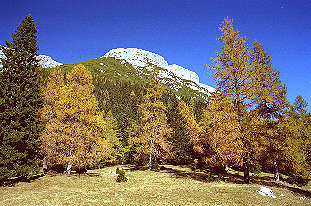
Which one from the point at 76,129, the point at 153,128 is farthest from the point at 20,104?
the point at 153,128

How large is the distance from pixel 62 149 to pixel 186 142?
32787mm

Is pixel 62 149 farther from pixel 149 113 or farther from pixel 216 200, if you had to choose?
pixel 216 200

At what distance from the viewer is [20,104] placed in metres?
17.0

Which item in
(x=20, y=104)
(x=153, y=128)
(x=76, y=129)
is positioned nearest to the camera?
(x=20, y=104)

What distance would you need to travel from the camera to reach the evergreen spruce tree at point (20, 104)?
15859 millimetres

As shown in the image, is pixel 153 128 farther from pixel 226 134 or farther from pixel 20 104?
pixel 20 104

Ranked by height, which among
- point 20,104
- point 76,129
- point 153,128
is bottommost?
point 76,129

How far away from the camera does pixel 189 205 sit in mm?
10328

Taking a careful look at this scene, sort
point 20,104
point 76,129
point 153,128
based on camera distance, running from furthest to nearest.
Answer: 1. point 153,128
2. point 76,129
3. point 20,104

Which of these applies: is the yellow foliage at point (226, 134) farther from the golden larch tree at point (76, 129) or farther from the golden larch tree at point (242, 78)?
the golden larch tree at point (76, 129)

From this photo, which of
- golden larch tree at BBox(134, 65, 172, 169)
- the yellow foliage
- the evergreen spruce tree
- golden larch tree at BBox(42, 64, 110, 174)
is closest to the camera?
the yellow foliage

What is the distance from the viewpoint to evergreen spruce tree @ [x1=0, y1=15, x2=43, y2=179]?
1586 cm

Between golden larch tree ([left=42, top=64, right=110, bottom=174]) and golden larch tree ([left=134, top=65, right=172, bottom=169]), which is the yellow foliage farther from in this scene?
golden larch tree ([left=134, top=65, right=172, bottom=169])

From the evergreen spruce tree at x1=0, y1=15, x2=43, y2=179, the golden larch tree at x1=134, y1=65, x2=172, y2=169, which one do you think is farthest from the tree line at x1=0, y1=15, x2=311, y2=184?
the golden larch tree at x1=134, y1=65, x2=172, y2=169
